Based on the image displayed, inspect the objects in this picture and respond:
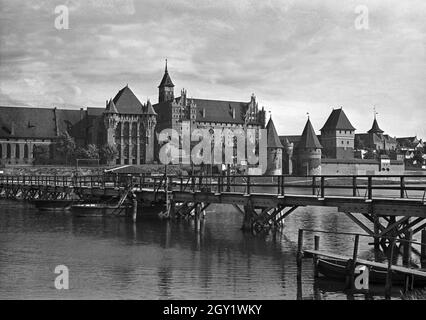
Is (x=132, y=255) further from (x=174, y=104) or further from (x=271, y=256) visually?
(x=174, y=104)

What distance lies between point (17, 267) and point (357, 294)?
13.4m

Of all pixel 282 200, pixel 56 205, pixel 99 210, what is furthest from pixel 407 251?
pixel 56 205

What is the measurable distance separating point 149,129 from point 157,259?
367 ft

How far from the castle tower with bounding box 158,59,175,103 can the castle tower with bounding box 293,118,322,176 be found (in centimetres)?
3542

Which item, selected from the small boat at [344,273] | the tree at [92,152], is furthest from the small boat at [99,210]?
the tree at [92,152]

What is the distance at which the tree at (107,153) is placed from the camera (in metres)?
130

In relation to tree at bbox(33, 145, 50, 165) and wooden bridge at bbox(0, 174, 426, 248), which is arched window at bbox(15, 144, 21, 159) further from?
wooden bridge at bbox(0, 174, 426, 248)

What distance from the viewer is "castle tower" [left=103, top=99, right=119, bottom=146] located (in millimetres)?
133000

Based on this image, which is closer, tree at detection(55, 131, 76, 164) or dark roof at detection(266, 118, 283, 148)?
tree at detection(55, 131, 76, 164)

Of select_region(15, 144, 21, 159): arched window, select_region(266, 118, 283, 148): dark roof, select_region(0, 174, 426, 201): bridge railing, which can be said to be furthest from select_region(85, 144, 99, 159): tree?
select_region(266, 118, 283, 148): dark roof

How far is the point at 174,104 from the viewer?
14175cm

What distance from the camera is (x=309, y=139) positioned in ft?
465

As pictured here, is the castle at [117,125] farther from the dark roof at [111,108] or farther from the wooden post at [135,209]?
the wooden post at [135,209]
